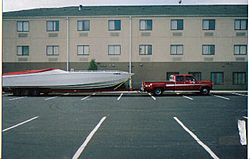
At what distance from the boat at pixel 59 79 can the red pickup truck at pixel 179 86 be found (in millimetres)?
2160

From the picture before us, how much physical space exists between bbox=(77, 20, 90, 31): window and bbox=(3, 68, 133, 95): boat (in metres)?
8.12

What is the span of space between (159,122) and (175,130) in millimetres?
1169

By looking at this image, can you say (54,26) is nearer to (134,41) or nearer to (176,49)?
(134,41)

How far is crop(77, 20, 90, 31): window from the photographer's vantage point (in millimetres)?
23453

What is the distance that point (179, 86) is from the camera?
54.8 feet

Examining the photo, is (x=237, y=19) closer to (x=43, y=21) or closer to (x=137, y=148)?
(x=43, y=21)

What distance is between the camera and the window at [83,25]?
76.9ft

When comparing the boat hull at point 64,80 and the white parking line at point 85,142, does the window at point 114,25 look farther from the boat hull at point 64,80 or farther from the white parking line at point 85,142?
the white parking line at point 85,142

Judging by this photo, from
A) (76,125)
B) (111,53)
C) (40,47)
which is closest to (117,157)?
(76,125)

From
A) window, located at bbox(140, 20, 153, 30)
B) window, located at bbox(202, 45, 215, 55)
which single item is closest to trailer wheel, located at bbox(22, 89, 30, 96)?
window, located at bbox(140, 20, 153, 30)

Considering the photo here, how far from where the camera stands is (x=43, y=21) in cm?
2295

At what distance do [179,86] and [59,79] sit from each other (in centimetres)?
896

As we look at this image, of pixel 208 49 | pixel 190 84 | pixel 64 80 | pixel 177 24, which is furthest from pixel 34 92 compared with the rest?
pixel 208 49

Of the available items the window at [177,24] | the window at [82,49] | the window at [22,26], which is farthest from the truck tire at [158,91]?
the window at [22,26]
